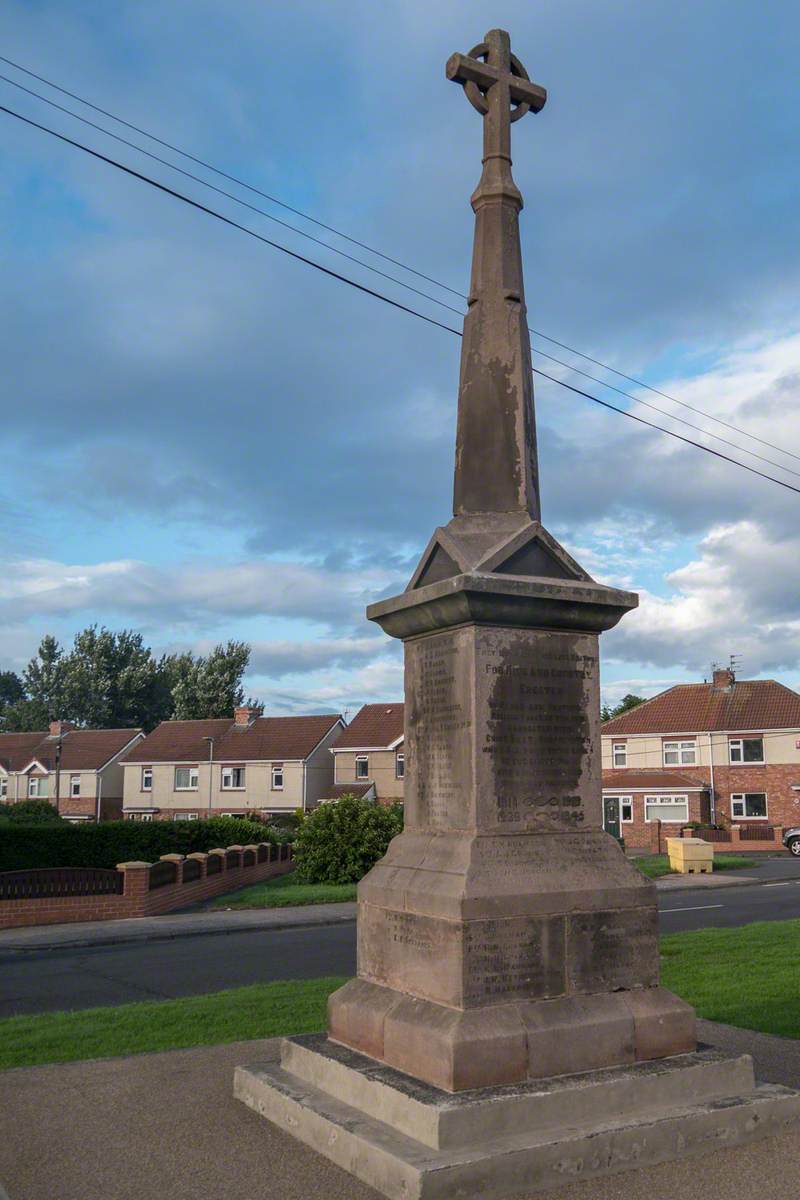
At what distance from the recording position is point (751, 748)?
175ft

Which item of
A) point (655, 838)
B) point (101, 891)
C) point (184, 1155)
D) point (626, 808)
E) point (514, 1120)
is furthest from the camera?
point (626, 808)

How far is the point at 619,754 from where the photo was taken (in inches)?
2261

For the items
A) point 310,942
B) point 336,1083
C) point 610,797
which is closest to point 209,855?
point 310,942

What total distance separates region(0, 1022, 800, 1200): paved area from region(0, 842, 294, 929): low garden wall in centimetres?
1502

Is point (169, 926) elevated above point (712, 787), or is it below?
below

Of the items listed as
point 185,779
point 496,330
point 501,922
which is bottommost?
point 501,922

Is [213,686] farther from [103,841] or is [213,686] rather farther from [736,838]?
[103,841]

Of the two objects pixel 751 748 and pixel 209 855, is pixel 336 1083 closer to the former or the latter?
pixel 209 855

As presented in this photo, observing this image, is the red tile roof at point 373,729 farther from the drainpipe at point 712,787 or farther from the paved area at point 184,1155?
the paved area at point 184,1155

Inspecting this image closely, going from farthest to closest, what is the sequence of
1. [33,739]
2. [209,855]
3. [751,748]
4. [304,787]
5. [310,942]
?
[33,739] < [304,787] < [751,748] < [209,855] < [310,942]

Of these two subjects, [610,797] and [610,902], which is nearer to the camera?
[610,902]

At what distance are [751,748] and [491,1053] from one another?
5164 cm

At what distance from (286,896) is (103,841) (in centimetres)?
532

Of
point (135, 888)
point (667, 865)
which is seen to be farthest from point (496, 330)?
point (667, 865)
